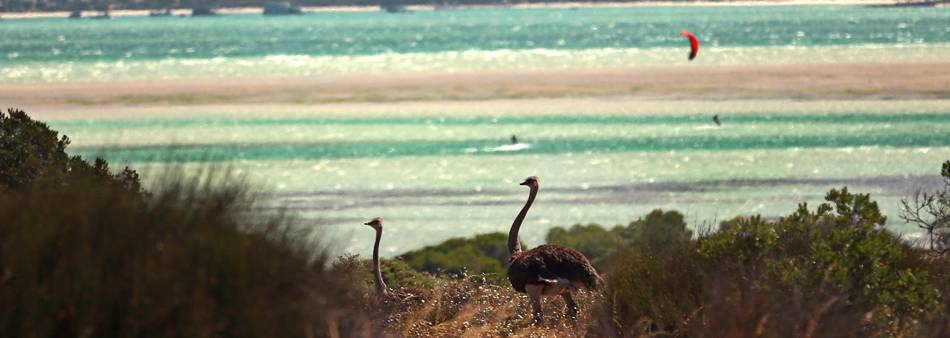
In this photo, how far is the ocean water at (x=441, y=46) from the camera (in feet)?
241

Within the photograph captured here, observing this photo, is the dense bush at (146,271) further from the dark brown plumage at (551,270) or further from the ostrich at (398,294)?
the ostrich at (398,294)

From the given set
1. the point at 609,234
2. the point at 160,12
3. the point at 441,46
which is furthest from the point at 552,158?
the point at 160,12

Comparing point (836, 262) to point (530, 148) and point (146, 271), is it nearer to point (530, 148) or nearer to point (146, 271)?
point (146, 271)

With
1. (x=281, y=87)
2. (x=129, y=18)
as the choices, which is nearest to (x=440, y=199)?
(x=281, y=87)

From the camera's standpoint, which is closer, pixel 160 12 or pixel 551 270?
pixel 551 270

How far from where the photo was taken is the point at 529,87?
56.9 meters

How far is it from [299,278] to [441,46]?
93.2 meters

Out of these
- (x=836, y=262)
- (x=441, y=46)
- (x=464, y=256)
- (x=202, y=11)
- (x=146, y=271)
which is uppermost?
(x=146, y=271)

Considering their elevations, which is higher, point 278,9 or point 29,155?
point 29,155

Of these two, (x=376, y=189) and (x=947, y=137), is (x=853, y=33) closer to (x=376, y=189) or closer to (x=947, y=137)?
(x=947, y=137)

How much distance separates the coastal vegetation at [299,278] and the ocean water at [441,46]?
57.4 metres

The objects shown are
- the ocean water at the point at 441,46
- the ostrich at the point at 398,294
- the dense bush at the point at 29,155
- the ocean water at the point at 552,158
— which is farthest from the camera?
the ocean water at the point at 441,46

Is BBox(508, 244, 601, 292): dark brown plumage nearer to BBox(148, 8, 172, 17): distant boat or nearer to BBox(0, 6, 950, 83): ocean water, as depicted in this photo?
BBox(0, 6, 950, 83): ocean water

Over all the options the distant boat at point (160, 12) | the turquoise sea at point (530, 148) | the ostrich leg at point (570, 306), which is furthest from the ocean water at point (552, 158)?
the distant boat at point (160, 12)
